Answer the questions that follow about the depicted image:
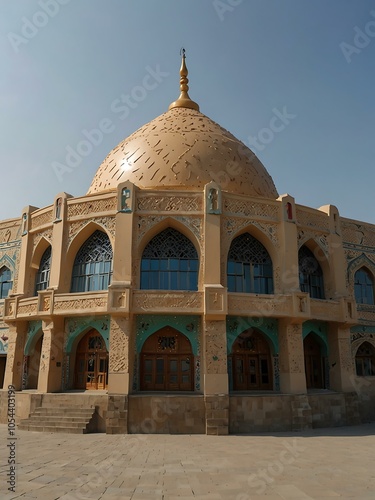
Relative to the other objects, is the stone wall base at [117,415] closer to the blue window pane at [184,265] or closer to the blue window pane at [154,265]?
the blue window pane at [154,265]

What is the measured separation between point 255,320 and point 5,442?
28.4ft

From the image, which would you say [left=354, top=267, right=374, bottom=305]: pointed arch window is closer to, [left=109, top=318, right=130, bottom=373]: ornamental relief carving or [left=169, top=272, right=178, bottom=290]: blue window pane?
[left=169, top=272, right=178, bottom=290]: blue window pane

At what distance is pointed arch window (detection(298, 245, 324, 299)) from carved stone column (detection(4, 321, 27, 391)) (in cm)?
1128

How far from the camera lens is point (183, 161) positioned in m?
17.6

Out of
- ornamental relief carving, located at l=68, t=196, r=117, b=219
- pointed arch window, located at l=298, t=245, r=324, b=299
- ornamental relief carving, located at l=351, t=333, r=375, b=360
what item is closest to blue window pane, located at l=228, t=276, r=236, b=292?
pointed arch window, located at l=298, t=245, r=324, b=299

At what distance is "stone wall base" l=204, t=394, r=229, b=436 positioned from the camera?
13508 millimetres

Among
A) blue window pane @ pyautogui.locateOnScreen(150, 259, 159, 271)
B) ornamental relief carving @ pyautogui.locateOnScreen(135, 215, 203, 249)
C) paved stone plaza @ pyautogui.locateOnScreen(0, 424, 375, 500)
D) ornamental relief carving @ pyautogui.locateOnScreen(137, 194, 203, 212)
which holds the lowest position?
paved stone plaza @ pyautogui.locateOnScreen(0, 424, 375, 500)

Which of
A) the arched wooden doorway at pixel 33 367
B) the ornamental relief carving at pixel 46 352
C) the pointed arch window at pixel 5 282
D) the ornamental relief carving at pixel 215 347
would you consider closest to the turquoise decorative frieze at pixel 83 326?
the ornamental relief carving at pixel 46 352

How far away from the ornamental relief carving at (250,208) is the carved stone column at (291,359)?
12.8ft

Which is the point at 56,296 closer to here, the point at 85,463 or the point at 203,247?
the point at 203,247

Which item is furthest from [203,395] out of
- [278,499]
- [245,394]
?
[278,499]

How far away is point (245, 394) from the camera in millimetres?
14617

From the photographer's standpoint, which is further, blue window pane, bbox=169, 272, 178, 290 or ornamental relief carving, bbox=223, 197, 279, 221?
ornamental relief carving, bbox=223, 197, 279, 221

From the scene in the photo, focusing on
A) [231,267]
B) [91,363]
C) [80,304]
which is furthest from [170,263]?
[91,363]
